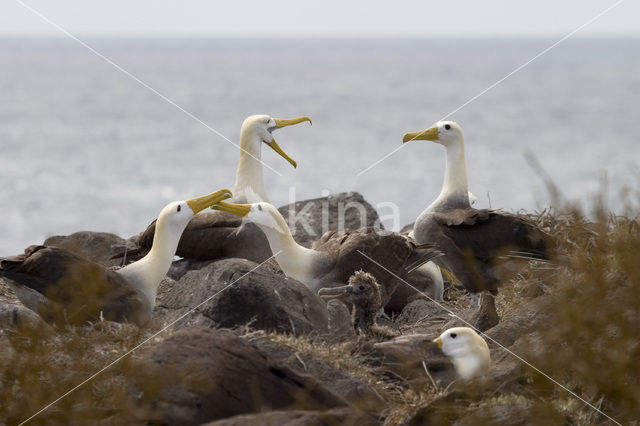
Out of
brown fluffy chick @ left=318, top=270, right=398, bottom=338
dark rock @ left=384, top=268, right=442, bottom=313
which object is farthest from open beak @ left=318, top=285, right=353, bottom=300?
dark rock @ left=384, top=268, right=442, bottom=313

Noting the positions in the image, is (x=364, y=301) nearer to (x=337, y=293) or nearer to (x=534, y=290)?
(x=337, y=293)

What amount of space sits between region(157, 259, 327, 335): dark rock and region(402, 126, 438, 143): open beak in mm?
3167

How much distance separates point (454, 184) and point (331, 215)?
226cm

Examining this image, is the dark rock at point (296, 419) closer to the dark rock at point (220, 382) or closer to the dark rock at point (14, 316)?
the dark rock at point (220, 382)

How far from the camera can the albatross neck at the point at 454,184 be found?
1041cm

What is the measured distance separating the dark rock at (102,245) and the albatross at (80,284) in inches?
73.1

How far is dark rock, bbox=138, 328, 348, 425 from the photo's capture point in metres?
5.77

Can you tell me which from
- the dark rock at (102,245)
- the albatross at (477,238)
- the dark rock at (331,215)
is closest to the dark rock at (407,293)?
the albatross at (477,238)

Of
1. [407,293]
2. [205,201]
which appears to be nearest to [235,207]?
[205,201]

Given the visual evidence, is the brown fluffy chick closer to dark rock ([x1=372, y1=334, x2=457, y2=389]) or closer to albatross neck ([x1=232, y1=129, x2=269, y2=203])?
dark rock ([x1=372, y1=334, x2=457, y2=389])

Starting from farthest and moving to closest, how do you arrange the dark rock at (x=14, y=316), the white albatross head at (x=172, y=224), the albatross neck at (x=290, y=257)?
the albatross neck at (x=290, y=257)
the white albatross head at (x=172, y=224)
the dark rock at (x=14, y=316)

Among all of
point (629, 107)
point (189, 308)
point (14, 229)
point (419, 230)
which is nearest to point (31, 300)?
point (189, 308)

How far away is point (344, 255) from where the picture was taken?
30.8 ft

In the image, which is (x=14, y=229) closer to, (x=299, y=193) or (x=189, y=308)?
(x=299, y=193)
